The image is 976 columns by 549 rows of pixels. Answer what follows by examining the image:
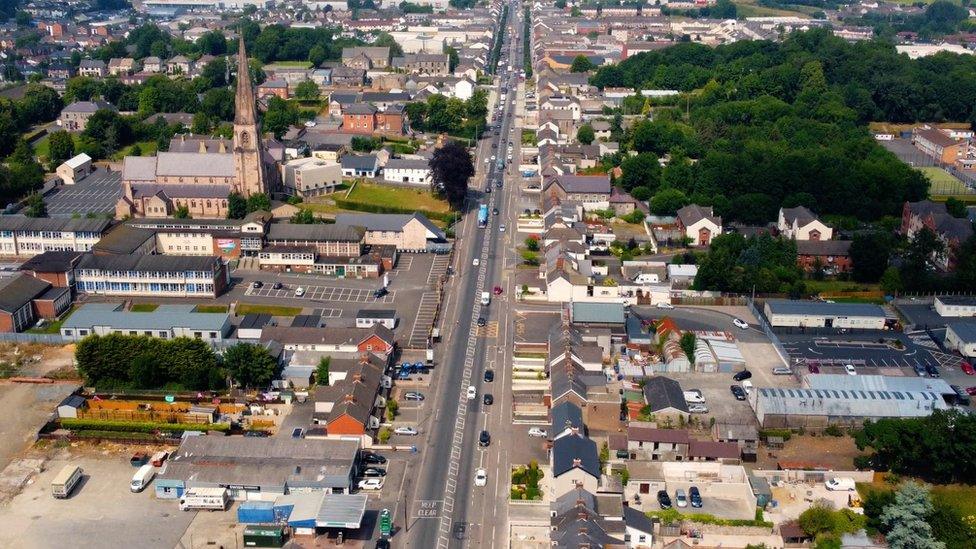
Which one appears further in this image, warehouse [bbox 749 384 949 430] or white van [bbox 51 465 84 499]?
warehouse [bbox 749 384 949 430]

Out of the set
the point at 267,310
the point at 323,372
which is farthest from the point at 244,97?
the point at 323,372

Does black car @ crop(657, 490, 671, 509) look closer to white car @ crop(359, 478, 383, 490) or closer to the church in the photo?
white car @ crop(359, 478, 383, 490)

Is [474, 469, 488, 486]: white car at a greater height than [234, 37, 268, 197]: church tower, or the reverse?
[234, 37, 268, 197]: church tower

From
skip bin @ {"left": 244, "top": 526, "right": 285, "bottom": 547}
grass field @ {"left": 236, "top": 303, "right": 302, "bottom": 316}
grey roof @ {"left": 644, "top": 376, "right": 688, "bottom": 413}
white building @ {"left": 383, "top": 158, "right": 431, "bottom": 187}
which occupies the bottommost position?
skip bin @ {"left": 244, "top": 526, "right": 285, "bottom": 547}

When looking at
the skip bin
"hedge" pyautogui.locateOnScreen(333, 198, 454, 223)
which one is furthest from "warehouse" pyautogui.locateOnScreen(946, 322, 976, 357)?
the skip bin

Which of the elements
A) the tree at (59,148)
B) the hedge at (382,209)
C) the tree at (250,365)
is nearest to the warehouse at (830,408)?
the tree at (250,365)

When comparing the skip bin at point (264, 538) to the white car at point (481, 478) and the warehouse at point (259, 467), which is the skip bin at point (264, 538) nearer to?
the warehouse at point (259, 467)

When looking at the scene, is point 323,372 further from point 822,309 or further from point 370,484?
point 822,309

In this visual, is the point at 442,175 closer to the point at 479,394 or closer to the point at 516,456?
the point at 479,394
